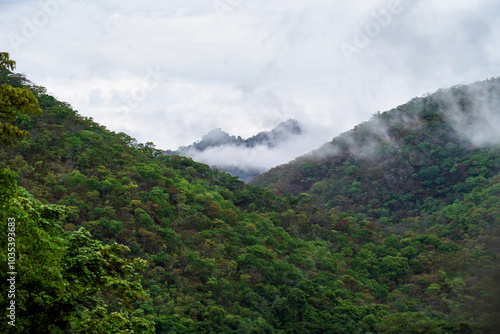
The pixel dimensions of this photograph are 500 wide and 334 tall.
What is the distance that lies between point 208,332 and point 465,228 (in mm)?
34442

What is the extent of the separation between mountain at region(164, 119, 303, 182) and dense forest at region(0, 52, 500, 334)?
9866 centimetres

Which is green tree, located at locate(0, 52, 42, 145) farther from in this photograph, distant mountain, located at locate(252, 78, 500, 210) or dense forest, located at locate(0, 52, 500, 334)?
distant mountain, located at locate(252, 78, 500, 210)

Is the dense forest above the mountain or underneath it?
underneath

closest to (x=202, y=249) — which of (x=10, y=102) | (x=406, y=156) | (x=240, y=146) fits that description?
(x=10, y=102)

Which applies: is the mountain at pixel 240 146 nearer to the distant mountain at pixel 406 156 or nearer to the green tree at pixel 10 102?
the distant mountain at pixel 406 156

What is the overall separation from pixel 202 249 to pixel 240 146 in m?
128

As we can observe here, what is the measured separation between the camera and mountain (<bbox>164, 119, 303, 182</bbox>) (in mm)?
155500

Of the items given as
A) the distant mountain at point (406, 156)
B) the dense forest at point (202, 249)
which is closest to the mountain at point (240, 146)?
the distant mountain at point (406, 156)

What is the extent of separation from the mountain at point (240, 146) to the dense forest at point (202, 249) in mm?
98663

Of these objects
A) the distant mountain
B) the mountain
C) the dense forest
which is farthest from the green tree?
the mountain

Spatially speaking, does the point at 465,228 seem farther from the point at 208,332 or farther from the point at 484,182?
the point at 208,332

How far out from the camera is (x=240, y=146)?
525ft

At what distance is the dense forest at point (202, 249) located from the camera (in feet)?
23.2

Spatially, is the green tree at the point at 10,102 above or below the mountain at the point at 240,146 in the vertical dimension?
below
